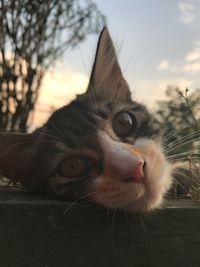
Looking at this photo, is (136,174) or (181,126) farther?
(181,126)

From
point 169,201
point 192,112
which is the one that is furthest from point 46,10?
point 169,201

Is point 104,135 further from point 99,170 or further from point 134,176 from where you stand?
point 134,176

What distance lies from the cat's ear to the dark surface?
71cm

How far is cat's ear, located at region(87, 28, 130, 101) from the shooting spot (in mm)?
1974

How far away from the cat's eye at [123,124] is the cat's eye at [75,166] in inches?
7.3

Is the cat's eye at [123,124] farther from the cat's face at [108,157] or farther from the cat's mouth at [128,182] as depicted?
the cat's mouth at [128,182]

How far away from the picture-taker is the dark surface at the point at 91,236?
1.22 m

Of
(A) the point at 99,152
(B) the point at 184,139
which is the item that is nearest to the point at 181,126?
(B) the point at 184,139

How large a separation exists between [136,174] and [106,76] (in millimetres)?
799

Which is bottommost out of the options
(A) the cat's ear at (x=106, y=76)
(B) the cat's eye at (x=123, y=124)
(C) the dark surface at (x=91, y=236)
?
(C) the dark surface at (x=91, y=236)

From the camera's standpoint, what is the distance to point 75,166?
5.21 feet

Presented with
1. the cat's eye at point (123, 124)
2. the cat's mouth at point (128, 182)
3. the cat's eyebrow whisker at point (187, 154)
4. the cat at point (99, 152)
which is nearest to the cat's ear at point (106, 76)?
the cat at point (99, 152)

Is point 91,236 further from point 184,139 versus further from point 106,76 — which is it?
point 106,76

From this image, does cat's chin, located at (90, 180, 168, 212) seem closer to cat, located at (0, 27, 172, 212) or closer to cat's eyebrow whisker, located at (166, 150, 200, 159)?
cat, located at (0, 27, 172, 212)
